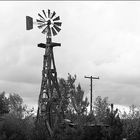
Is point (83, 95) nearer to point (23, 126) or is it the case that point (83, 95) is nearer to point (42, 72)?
point (42, 72)

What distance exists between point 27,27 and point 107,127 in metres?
15.2

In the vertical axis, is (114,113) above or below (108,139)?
above

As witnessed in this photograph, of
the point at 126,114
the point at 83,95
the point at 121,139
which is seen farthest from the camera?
the point at 126,114

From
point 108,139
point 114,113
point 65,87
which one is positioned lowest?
point 108,139

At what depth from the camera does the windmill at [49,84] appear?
1992 inches

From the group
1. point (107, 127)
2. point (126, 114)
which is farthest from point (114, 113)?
point (126, 114)

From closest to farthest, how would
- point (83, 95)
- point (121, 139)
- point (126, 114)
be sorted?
point (121, 139)
point (83, 95)
point (126, 114)

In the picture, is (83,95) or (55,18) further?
(83,95)

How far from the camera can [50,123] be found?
51375mm

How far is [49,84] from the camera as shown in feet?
168

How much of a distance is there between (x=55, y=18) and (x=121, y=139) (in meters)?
16.8

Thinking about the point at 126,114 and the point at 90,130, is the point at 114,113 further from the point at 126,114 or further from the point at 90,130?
the point at 126,114

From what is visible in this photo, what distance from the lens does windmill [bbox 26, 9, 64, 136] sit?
5061 cm

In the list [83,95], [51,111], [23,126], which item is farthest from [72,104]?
[23,126]
